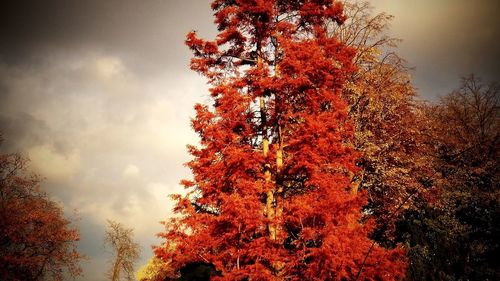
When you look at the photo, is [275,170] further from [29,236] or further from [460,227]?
[29,236]

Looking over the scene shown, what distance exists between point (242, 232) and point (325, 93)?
5.28 m

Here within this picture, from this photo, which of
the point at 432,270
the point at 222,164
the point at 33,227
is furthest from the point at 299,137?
the point at 33,227

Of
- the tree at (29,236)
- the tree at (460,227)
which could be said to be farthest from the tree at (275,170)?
the tree at (29,236)

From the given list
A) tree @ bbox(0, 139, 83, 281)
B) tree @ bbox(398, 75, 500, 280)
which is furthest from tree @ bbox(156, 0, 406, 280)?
tree @ bbox(0, 139, 83, 281)

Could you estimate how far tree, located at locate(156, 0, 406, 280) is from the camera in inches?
357

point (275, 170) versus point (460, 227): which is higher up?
point (275, 170)

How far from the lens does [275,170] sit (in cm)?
1133

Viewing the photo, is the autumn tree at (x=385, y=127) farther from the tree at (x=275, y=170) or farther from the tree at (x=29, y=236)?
the tree at (x=29, y=236)

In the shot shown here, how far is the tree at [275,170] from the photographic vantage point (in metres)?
9.07

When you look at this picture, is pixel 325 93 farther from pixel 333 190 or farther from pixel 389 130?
pixel 389 130

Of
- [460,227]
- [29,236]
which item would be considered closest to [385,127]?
[460,227]

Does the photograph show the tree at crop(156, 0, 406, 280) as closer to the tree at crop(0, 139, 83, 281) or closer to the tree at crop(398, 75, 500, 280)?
the tree at crop(398, 75, 500, 280)

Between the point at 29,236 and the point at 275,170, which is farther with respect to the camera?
the point at 29,236

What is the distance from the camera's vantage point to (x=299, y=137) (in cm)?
1015
